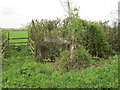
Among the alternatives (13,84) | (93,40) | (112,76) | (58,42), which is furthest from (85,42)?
(13,84)

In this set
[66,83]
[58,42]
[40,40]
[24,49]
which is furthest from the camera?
[24,49]

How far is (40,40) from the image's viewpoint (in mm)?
11398

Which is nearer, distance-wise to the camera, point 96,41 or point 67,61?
point 67,61

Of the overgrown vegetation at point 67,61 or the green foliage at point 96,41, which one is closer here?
the overgrown vegetation at point 67,61

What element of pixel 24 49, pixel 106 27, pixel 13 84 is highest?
pixel 106 27

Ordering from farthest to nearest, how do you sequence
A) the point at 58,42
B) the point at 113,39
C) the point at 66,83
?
1. the point at 113,39
2. the point at 58,42
3. the point at 66,83

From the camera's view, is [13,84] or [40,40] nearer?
[13,84]

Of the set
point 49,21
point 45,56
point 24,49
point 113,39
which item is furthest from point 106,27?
point 24,49

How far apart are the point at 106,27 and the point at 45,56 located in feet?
20.3

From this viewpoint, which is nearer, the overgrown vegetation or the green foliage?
the overgrown vegetation

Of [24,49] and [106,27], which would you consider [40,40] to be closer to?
[24,49]

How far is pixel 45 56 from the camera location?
11.6 m

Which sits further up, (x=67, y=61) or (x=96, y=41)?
(x=96, y=41)

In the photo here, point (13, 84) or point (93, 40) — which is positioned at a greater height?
point (93, 40)
